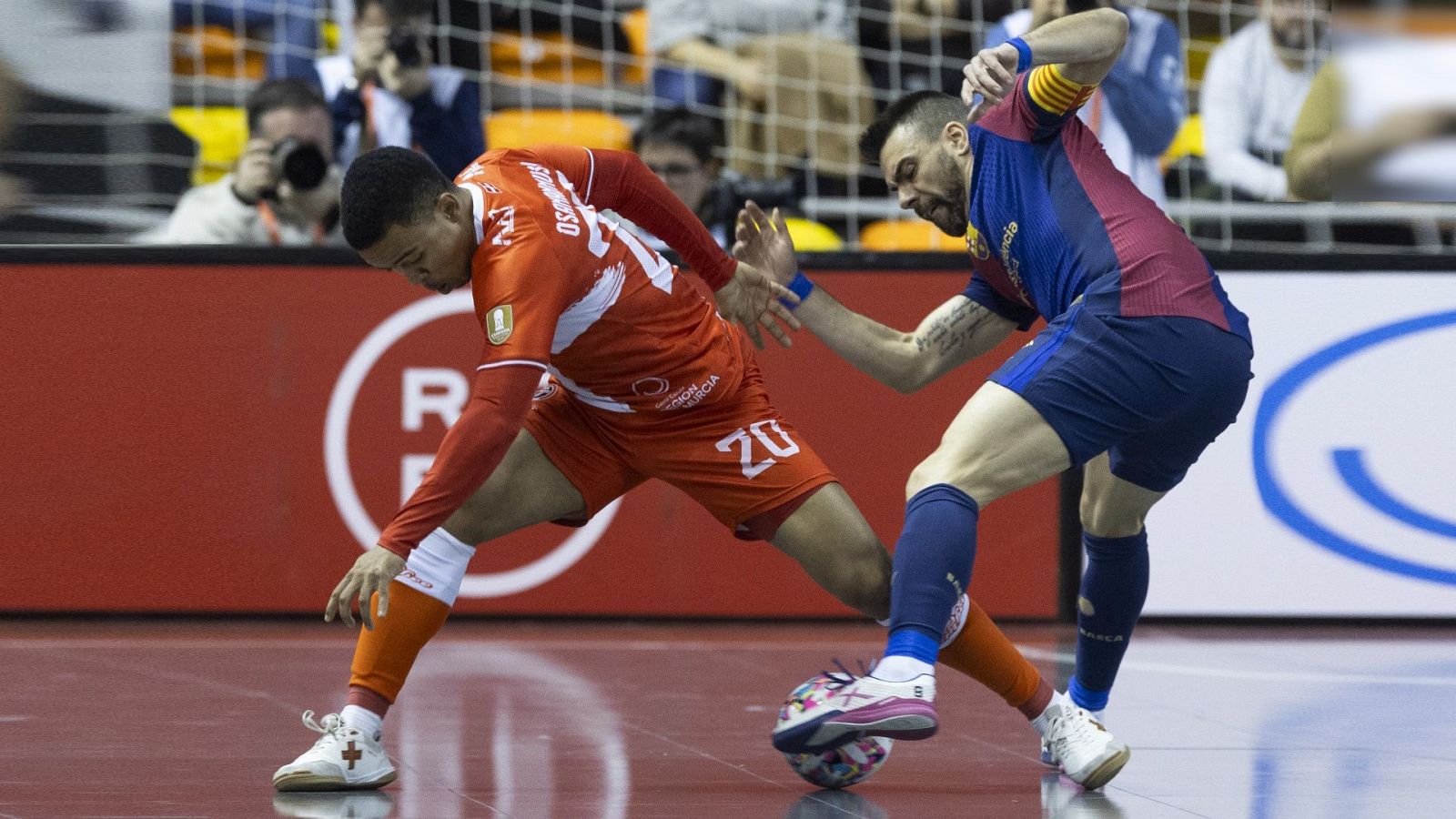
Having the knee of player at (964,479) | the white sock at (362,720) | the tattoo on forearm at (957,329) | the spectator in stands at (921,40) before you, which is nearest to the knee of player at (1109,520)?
the tattoo on forearm at (957,329)

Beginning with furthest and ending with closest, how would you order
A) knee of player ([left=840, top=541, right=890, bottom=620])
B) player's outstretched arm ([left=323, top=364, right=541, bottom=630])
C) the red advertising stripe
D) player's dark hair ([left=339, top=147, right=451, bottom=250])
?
the red advertising stripe, knee of player ([left=840, top=541, right=890, bottom=620]), player's dark hair ([left=339, top=147, right=451, bottom=250]), player's outstretched arm ([left=323, top=364, right=541, bottom=630])

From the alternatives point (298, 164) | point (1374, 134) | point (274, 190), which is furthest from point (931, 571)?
point (1374, 134)

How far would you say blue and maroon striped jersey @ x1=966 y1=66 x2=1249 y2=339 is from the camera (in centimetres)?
400

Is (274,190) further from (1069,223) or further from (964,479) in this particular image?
(964,479)

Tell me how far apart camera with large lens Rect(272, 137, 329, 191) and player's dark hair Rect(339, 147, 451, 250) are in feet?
10.7

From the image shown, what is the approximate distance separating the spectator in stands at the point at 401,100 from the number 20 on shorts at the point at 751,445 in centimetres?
326

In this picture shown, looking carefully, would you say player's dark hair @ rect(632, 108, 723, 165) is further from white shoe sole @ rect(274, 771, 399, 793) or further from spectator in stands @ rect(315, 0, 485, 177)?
white shoe sole @ rect(274, 771, 399, 793)

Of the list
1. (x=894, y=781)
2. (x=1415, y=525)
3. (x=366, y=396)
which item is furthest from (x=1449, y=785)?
(x=366, y=396)

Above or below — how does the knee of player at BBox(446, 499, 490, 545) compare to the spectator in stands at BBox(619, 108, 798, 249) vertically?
below

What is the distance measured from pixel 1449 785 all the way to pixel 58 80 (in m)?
6.00

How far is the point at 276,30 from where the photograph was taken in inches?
328

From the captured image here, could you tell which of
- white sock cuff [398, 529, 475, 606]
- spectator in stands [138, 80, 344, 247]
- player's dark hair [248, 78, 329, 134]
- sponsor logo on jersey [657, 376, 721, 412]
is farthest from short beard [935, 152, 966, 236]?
player's dark hair [248, 78, 329, 134]

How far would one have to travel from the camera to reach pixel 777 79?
8.19 metres

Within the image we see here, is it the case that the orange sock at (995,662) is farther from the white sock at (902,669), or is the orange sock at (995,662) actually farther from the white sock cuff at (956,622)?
the white sock at (902,669)
